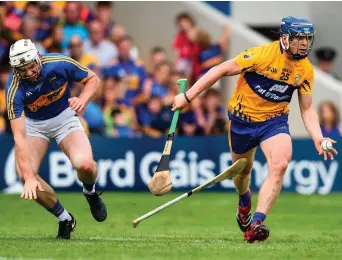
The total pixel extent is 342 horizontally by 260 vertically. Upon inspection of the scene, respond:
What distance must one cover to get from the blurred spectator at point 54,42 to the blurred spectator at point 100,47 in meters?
0.72

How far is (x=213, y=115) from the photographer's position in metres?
20.3

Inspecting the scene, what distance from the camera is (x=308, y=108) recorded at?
11.8 meters

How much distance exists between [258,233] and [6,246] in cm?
254

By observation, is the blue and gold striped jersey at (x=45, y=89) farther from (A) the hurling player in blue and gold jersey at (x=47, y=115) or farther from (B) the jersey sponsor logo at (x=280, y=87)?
(B) the jersey sponsor logo at (x=280, y=87)

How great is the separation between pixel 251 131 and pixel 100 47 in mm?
9274

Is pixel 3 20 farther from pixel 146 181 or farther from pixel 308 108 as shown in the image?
pixel 308 108

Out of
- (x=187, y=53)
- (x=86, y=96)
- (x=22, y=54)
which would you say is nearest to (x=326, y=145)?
(x=86, y=96)

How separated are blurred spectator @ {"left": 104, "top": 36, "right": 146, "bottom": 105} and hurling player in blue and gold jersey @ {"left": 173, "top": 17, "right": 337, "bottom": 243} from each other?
8.51m

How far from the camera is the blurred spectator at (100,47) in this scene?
67.9ft

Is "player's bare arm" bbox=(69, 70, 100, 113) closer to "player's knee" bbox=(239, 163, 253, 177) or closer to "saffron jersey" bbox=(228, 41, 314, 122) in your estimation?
"saffron jersey" bbox=(228, 41, 314, 122)

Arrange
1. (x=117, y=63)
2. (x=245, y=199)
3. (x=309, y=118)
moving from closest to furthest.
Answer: (x=309, y=118) → (x=245, y=199) → (x=117, y=63)

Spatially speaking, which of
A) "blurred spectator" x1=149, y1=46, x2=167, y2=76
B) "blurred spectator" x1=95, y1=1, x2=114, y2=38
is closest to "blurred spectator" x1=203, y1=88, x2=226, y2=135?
"blurred spectator" x1=149, y1=46, x2=167, y2=76

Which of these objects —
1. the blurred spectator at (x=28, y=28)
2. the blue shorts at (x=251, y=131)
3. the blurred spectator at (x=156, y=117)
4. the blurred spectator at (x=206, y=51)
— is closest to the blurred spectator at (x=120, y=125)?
the blurred spectator at (x=156, y=117)

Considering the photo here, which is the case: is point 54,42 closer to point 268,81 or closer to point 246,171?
point 246,171
